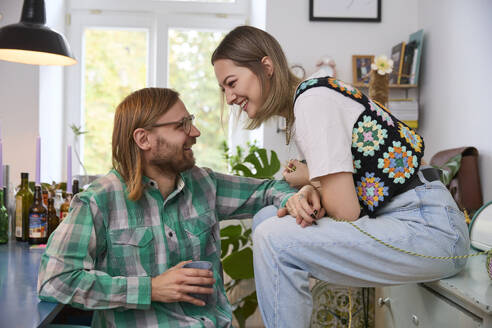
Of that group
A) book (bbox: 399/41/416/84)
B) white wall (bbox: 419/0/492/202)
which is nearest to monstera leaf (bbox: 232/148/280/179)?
white wall (bbox: 419/0/492/202)

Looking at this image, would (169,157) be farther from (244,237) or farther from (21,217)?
(244,237)

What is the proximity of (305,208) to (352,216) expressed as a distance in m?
0.12

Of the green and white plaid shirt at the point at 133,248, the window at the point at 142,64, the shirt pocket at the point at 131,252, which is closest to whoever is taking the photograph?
the green and white plaid shirt at the point at 133,248

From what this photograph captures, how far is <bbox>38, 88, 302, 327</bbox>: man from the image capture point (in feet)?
4.14

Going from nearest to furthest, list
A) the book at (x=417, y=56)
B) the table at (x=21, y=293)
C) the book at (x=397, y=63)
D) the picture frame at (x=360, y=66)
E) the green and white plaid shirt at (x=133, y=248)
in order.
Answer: the table at (x=21, y=293) → the green and white plaid shirt at (x=133, y=248) → the book at (x=417, y=56) → the book at (x=397, y=63) → the picture frame at (x=360, y=66)

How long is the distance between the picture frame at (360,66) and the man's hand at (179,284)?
2255 millimetres

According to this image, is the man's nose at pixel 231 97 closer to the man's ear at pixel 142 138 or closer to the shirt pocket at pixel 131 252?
the man's ear at pixel 142 138

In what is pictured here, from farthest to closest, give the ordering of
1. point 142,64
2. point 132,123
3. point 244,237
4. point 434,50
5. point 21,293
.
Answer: point 142,64
point 434,50
point 244,237
point 132,123
point 21,293

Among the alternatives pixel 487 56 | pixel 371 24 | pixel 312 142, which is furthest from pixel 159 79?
pixel 312 142

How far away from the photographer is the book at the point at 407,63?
3.08 m

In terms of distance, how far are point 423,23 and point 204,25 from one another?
1544mm

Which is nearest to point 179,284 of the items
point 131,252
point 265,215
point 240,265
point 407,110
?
point 131,252

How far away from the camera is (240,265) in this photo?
255 cm

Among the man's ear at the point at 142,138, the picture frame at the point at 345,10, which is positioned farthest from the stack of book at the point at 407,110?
the man's ear at the point at 142,138
